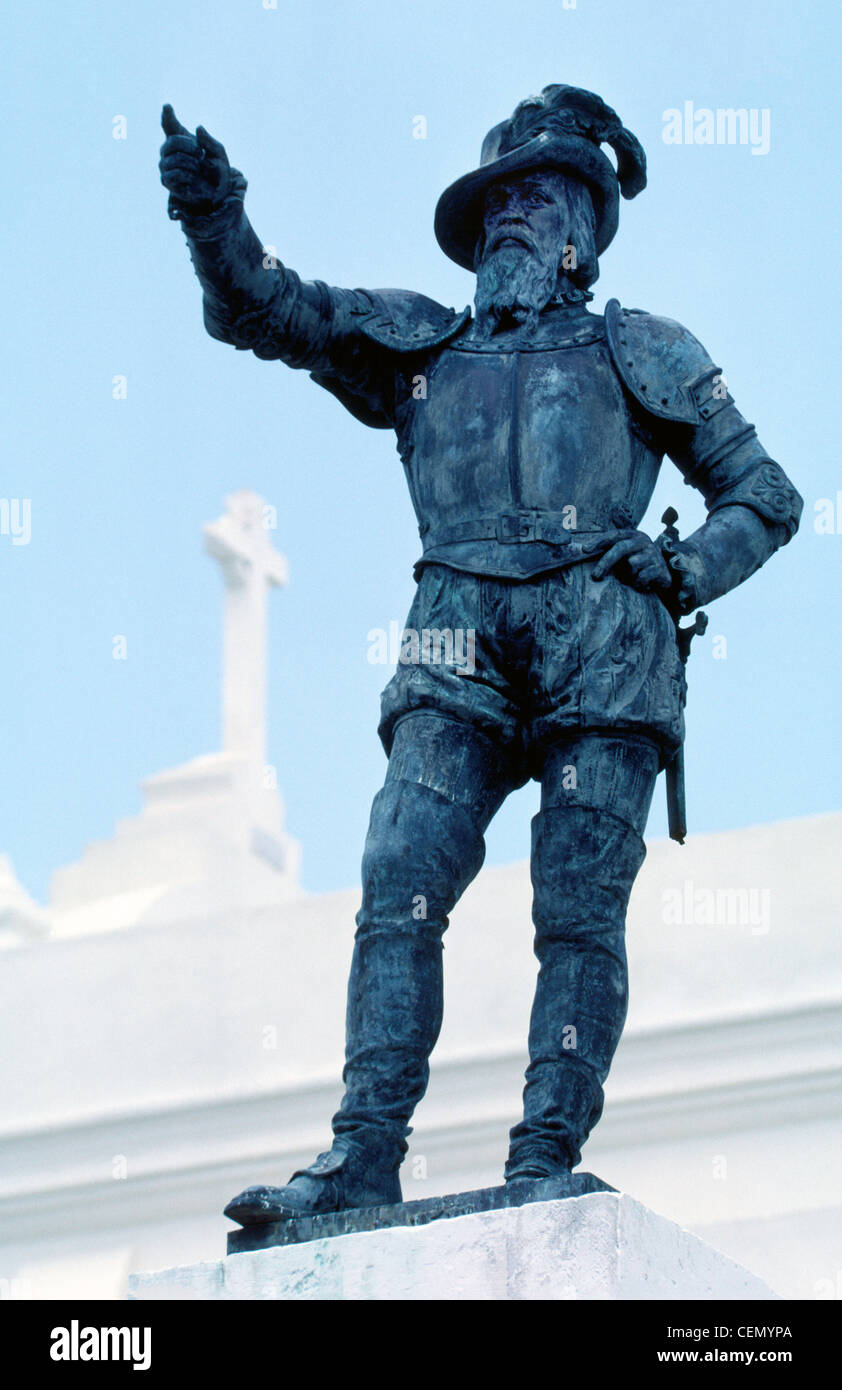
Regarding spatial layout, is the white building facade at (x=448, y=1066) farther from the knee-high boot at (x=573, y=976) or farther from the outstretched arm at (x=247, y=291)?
the outstretched arm at (x=247, y=291)

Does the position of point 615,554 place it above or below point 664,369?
below

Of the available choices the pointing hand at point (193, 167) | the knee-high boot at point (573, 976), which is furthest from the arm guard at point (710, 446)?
the pointing hand at point (193, 167)

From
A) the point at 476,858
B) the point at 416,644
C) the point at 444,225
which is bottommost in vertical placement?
the point at 476,858

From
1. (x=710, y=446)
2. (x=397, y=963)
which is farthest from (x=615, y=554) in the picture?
(x=397, y=963)

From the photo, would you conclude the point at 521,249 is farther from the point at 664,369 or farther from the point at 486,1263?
the point at 486,1263

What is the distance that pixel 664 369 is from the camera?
19.1ft

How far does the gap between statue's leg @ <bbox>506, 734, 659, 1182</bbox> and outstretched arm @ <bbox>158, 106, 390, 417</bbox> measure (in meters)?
1.12

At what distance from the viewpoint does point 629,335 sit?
586 centimetres

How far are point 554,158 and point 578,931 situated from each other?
1.87 m

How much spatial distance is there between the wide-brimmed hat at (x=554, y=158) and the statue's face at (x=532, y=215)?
0.11ft

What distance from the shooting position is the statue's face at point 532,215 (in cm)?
600

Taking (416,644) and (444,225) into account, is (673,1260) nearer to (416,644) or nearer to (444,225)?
(416,644)
